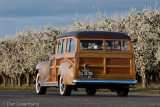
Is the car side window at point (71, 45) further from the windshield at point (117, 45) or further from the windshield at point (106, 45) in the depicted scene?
the windshield at point (117, 45)

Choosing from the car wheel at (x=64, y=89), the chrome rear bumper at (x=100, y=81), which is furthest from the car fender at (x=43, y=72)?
the chrome rear bumper at (x=100, y=81)

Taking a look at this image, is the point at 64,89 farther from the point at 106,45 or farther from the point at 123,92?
the point at 123,92

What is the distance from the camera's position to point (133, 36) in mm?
50375

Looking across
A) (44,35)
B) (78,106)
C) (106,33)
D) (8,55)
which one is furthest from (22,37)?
(78,106)

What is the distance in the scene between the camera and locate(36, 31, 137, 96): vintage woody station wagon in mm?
18469

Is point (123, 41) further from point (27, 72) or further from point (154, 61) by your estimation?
point (27, 72)

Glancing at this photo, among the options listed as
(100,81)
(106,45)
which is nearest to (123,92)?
(100,81)

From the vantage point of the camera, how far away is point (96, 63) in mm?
Answer: 18672

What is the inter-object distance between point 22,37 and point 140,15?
101 ft

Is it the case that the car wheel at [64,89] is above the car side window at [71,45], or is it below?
below

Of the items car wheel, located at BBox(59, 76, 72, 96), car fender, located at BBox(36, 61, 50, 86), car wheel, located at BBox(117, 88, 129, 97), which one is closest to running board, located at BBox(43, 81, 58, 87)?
car fender, located at BBox(36, 61, 50, 86)

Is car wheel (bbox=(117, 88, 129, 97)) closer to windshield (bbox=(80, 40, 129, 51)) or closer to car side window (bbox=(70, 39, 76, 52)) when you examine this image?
windshield (bbox=(80, 40, 129, 51))

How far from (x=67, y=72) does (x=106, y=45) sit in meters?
2.04

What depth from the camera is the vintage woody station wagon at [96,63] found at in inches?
727
